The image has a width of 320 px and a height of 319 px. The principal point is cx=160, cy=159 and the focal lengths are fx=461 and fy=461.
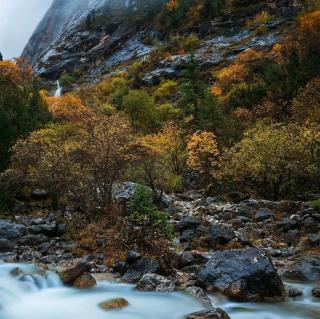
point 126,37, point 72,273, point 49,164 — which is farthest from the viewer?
point 126,37

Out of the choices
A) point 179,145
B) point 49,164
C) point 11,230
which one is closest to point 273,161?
point 179,145

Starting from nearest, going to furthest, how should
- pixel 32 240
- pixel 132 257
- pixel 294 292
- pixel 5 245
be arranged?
pixel 294 292, pixel 132 257, pixel 5 245, pixel 32 240

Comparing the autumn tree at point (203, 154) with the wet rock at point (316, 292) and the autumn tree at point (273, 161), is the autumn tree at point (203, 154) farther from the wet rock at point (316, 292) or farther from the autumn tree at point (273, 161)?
the wet rock at point (316, 292)

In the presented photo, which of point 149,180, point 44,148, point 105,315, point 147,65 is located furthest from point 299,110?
point 147,65

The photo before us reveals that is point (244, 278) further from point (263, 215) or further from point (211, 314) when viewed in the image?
point (263, 215)

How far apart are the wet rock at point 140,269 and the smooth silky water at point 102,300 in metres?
0.56

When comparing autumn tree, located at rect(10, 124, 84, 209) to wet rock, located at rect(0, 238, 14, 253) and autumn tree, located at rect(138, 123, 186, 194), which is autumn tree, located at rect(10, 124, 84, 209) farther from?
wet rock, located at rect(0, 238, 14, 253)

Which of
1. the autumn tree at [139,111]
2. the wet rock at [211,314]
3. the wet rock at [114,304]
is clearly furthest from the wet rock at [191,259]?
the autumn tree at [139,111]

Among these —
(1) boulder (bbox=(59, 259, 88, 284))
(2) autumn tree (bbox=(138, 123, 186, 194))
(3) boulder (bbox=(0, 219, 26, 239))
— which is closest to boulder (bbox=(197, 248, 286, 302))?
(1) boulder (bbox=(59, 259, 88, 284))

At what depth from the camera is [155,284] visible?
52.6 feet

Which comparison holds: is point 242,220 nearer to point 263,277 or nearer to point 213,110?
point 263,277

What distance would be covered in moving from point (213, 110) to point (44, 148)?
2671cm

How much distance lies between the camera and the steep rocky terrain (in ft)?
351

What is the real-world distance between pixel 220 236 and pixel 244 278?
7.53m
